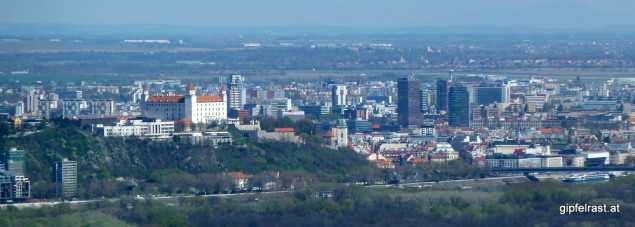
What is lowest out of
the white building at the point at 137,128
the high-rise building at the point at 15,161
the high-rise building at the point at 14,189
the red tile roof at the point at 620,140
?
the high-rise building at the point at 14,189

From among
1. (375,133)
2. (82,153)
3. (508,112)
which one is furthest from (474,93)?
(82,153)

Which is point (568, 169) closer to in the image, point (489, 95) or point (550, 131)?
point (550, 131)

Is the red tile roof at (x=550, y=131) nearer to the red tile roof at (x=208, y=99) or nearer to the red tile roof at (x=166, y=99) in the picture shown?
the red tile roof at (x=208, y=99)

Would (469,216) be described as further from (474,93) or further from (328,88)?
(328,88)

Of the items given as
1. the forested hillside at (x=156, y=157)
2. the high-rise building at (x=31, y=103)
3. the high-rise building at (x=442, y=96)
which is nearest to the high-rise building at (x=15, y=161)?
the forested hillside at (x=156, y=157)

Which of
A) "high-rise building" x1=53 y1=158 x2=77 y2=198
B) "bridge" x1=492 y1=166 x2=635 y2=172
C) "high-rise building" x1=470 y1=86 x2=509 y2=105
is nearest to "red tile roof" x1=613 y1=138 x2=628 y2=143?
"bridge" x1=492 y1=166 x2=635 y2=172

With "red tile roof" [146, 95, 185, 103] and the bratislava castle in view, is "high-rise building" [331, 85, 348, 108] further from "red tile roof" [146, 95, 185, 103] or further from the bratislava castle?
"red tile roof" [146, 95, 185, 103]

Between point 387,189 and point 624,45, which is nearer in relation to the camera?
point 387,189
